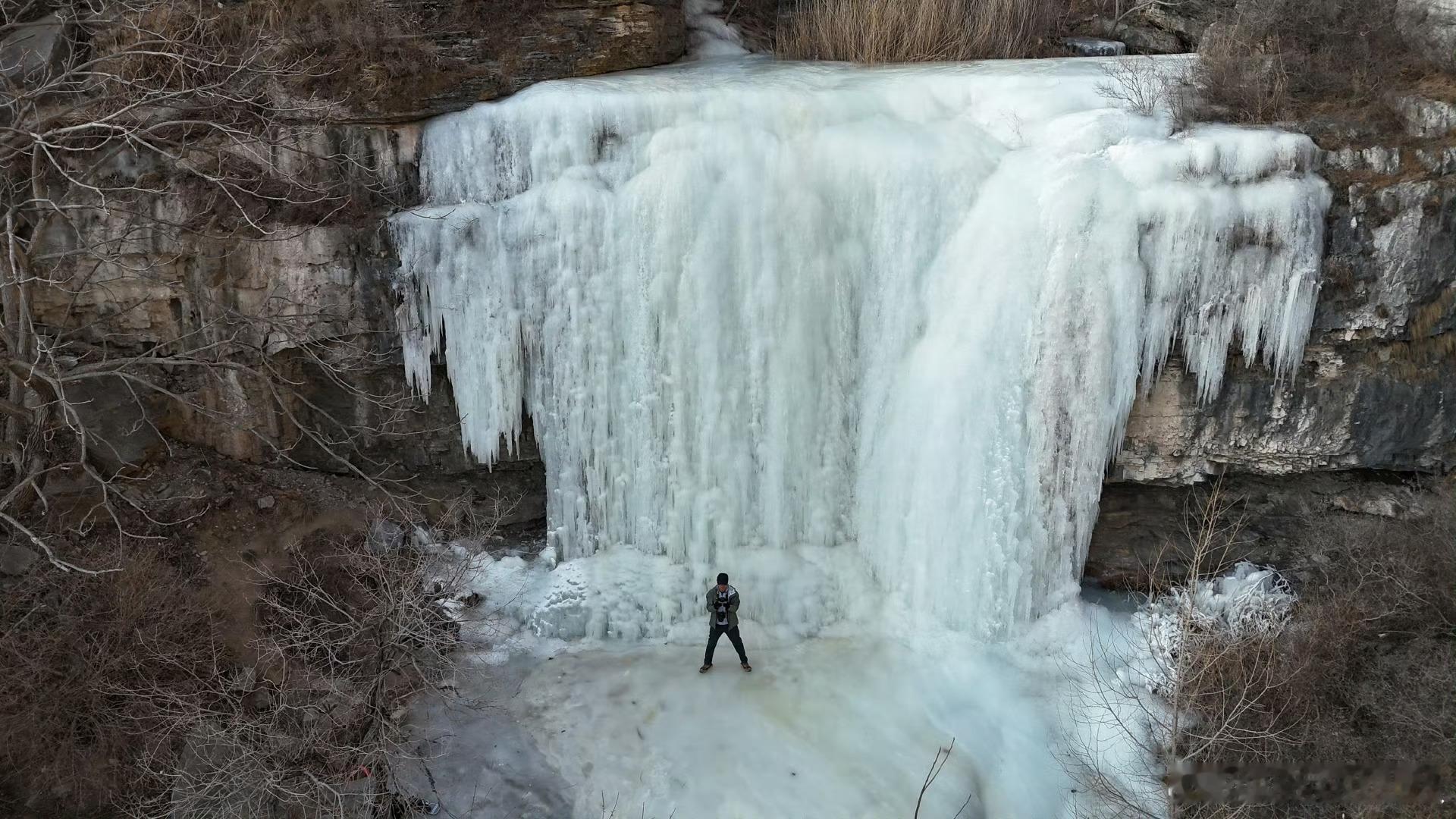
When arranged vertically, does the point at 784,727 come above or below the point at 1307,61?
below

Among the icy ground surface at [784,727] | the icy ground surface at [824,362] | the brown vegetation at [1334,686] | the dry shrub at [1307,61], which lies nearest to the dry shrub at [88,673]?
the icy ground surface at [784,727]

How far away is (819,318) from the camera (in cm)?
1024

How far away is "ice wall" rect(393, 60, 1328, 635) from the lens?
31.1 ft

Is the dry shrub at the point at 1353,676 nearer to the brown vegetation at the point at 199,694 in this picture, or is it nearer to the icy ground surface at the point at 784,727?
the icy ground surface at the point at 784,727

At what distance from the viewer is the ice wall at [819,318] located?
374 inches

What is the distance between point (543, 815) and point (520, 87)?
718cm

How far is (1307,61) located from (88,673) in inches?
495

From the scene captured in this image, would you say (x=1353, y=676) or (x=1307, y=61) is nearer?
(x=1353, y=676)

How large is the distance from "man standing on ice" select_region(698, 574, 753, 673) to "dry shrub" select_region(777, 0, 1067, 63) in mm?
7190

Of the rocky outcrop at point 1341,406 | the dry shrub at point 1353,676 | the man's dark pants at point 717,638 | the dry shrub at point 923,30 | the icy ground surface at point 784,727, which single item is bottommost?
the icy ground surface at point 784,727

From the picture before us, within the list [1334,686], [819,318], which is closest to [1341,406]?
[1334,686]

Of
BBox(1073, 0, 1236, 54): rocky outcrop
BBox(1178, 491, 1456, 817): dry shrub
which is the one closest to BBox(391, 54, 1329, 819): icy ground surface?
BBox(1178, 491, 1456, 817): dry shrub

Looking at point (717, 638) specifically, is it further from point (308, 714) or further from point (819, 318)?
point (308, 714)

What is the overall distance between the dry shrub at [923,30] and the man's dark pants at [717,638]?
295 inches
